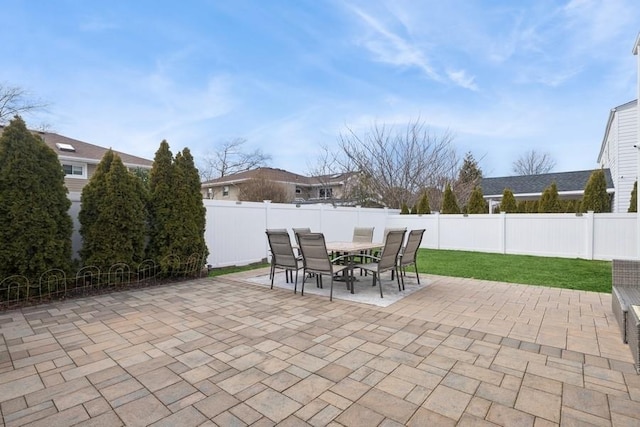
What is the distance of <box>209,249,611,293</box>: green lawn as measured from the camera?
6.46m

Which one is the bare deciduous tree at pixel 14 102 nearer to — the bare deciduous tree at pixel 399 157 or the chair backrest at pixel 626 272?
the bare deciduous tree at pixel 399 157

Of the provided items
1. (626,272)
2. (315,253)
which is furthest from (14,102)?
(626,272)

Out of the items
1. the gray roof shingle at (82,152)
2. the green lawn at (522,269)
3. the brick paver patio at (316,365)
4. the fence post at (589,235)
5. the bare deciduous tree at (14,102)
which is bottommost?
the green lawn at (522,269)

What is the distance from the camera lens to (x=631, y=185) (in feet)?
44.5

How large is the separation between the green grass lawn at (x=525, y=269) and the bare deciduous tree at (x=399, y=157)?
26.3 ft

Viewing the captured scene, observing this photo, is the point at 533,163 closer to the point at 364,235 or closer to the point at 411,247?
the point at 364,235

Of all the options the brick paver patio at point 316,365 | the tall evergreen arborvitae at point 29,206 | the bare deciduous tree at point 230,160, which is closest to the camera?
the brick paver patio at point 316,365

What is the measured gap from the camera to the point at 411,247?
5.94 metres

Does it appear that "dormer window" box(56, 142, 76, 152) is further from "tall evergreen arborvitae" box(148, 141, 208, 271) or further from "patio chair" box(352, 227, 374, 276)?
"patio chair" box(352, 227, 374, 276)

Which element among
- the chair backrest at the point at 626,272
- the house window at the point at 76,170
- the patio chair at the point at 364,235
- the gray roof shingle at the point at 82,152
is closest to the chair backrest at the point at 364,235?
the patio chair at the point at 364,235

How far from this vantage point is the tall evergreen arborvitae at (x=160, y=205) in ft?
21.5

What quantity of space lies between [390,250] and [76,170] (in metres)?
17.5

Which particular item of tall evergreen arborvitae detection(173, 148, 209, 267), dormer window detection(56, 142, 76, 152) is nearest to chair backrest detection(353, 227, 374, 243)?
tall evergreen arborvitae detection(173, 148, 209, 267)

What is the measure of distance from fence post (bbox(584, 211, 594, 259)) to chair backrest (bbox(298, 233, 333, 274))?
8.82 metres
